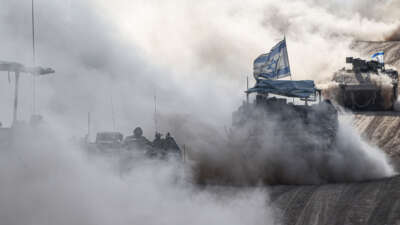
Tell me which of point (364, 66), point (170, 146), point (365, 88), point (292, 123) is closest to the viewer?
point (170, 146)

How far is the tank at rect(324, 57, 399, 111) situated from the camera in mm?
49250

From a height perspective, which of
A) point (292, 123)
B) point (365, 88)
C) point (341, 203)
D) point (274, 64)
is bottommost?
point (341, 203)

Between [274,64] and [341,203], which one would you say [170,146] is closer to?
[341,203]

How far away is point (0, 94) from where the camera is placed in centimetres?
2088

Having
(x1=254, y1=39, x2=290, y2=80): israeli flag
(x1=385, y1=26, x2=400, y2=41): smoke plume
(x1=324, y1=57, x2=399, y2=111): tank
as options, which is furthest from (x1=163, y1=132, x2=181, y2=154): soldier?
(x1=385, y1=26, x2=400, y2=41): smoke plume

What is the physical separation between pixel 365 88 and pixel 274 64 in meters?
22.6

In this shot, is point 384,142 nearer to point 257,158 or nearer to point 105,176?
point 257,158

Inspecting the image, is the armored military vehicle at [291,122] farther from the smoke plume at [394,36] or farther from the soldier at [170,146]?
the smoke plume at [394,36]

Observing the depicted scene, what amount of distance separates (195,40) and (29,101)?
95.4 feet

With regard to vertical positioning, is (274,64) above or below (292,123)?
above

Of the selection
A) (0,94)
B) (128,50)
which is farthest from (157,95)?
(0,94)

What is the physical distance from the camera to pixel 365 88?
49688 mm

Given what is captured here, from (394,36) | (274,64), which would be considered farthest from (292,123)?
(394,36)

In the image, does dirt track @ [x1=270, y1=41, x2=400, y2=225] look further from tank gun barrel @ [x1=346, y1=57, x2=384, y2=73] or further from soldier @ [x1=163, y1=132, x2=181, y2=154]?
tank gun barrel @ [x1=346, y1=57, x2=384, y2=73]
